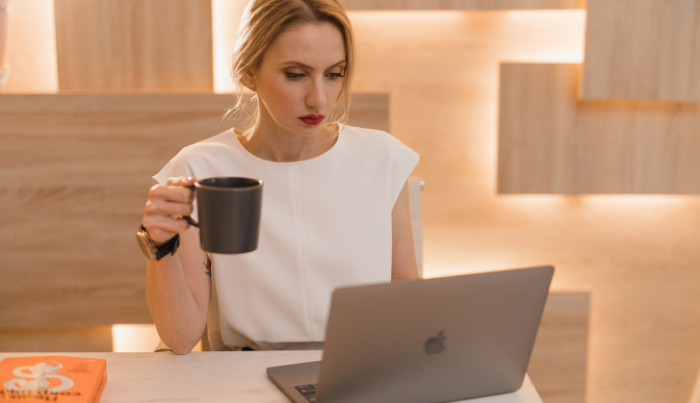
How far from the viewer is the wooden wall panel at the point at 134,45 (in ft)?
5.82

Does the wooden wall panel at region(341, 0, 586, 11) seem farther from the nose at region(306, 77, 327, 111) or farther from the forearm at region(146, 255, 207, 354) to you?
the forearm at region(146, 255, 207, 354)

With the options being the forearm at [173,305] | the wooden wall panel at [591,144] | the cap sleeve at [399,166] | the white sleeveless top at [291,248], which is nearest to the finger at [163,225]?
the forearm at [173,305]

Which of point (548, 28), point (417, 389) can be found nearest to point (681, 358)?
point (548, 28)

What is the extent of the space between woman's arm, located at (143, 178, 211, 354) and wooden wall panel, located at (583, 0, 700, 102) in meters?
1.34

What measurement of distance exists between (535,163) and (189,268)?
1.23 metres

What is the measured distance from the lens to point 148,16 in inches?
70.1

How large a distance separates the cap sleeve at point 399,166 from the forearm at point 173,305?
52 cm

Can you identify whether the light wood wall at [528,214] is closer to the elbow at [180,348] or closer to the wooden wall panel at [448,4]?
the wooden wall panel at [448,4]

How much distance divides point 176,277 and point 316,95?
0.43 meters

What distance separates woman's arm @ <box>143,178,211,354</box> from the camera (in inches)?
32.0

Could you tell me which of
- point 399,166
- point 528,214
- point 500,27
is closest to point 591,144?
point 528,214

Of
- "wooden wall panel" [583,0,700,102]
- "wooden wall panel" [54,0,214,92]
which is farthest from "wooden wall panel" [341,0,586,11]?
"wooden wall panel" [54,0,214,92]

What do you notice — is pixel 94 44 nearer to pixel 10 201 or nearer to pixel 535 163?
pixel 10 201

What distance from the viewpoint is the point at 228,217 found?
0.69m
